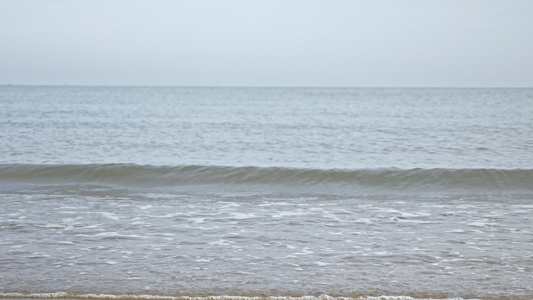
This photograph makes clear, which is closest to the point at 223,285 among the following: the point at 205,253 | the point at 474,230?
the point at 205,253

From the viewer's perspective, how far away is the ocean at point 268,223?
5.86 m

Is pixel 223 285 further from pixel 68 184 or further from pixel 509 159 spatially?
pixel 509 159

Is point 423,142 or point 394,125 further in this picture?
point 394,125

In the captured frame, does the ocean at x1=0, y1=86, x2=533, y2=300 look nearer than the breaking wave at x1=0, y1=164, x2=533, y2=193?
Yes

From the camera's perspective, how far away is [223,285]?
5836 millimetres

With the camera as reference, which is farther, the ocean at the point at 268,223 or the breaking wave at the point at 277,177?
the breaking wave at the point at 277,177

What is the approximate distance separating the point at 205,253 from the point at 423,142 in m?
16.8

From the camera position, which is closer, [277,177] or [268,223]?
[268,223]

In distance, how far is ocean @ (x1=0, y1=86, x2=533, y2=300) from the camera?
586cm

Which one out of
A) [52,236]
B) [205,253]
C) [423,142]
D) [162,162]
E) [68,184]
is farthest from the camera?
[423,142]

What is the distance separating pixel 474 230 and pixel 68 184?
384 inches

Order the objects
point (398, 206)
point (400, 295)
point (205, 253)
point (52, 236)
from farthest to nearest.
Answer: point (398, 206), point (52, 236), point (205, 253), point (400, 295)

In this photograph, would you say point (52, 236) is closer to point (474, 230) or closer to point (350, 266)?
point (350, 266)

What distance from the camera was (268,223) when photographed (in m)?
8.80
